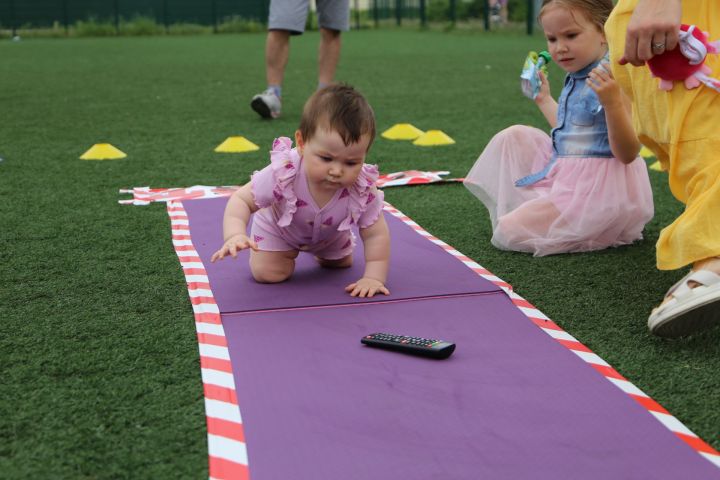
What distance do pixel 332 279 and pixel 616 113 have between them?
1.02 meters

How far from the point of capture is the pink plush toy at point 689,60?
88.1 inches

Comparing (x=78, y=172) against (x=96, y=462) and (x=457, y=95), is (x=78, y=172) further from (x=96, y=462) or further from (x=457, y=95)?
(x=457, y=95)

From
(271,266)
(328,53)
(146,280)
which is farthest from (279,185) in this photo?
(328,53)

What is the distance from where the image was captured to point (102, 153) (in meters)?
4.67

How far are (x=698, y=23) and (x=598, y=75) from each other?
0.41 meters

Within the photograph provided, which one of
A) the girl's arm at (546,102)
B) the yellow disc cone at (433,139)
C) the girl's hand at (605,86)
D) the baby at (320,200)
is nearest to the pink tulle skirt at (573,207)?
the girl's arm at (546,102)

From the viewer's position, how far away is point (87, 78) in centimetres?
934

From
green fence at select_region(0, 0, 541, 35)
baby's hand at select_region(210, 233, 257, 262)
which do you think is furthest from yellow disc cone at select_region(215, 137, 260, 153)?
green fence at select_region(0, 0, 541, 35)

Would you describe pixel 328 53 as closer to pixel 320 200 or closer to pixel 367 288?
pixel 320 200

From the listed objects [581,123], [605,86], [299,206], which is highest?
[605,86]

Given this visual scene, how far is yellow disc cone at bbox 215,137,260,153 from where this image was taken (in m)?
4.89

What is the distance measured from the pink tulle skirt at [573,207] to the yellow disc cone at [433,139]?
71.6 inches

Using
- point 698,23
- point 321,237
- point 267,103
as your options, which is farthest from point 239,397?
point 267,103

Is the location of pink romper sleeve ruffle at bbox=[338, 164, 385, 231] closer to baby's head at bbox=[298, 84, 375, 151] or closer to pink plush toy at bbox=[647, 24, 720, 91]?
baby's head at bbox=[298, 84, 375, 151]
